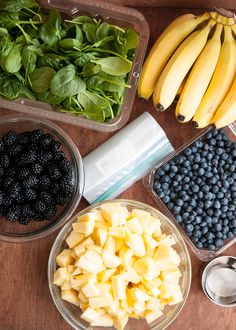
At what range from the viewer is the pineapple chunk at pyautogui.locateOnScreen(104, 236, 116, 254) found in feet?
3.89

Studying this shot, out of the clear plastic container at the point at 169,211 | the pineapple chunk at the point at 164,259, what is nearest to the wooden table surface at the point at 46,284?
the clear plastic container at the point at 169,211

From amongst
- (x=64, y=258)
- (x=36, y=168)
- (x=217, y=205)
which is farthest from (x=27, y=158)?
(x=217, y=205)

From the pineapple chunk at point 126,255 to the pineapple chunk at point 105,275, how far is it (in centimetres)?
3

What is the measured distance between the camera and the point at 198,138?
1313mm

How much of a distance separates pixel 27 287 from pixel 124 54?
595 millimetres

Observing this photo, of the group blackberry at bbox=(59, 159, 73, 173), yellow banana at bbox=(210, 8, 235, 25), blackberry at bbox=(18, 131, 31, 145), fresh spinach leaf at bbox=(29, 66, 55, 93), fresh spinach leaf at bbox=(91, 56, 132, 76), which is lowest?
blackberry at bbox=(18, 131, 31, 145)

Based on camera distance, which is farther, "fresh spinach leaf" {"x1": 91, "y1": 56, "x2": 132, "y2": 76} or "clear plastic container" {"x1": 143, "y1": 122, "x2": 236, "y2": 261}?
"clear plastic container" {"x1": 143, "y1": 122, "x2": 236, "y2": 261}

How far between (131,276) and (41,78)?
473 mm

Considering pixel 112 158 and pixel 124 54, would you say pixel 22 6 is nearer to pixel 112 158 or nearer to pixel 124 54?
pixel 124 54

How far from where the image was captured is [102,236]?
118 cm

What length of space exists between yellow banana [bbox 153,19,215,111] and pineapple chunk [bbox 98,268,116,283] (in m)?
0.38

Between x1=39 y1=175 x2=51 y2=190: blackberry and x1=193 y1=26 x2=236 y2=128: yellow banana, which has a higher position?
x1=193 y1=26 x2=236 y2=128: yellow banana

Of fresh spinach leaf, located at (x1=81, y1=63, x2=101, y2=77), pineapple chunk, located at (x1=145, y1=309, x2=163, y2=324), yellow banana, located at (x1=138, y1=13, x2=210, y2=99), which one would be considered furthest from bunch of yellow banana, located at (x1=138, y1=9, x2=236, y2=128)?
pineapple chunk, located at (x1=145, y1=309, x2=163, y2=324)

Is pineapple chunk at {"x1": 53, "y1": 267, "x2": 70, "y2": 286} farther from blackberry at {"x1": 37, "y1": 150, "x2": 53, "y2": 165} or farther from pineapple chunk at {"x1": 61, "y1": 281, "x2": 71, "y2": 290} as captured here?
blackberry at {"x1": 37, "y1": 150, "x2": 53, "y2": 165}
